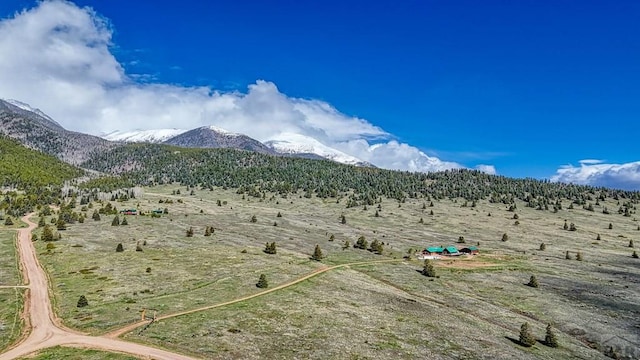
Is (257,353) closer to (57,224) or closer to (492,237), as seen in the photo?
(57,224)

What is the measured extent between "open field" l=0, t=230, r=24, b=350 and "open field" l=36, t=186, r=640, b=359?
18.3 ft

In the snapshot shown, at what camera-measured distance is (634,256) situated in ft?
486

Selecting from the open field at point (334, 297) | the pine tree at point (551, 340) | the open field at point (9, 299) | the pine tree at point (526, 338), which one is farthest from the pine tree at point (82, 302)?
A: the pine tree at point (551, 340)

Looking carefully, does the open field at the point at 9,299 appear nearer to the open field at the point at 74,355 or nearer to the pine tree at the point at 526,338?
the open field at the point at 74,355

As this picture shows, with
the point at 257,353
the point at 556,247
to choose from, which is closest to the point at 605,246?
the point at 556,247

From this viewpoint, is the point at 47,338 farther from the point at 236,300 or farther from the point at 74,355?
the point at 236,300

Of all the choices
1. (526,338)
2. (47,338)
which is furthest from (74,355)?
(526,338)

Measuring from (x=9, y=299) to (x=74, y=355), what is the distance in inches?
1213

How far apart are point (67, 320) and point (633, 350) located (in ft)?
275

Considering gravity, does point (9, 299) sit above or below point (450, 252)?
below

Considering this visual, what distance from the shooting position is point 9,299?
228 feet

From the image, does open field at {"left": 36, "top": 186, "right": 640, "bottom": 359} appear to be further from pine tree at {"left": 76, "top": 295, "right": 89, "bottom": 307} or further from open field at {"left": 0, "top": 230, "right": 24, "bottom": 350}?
open field at {"left": 0, "top": 230, "right": 24, "bottom": 350}

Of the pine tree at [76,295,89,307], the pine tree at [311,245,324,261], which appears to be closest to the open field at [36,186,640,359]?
the pine tree at [76,295,89,307]

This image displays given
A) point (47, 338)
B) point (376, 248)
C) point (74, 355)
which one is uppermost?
point (376, 248)
